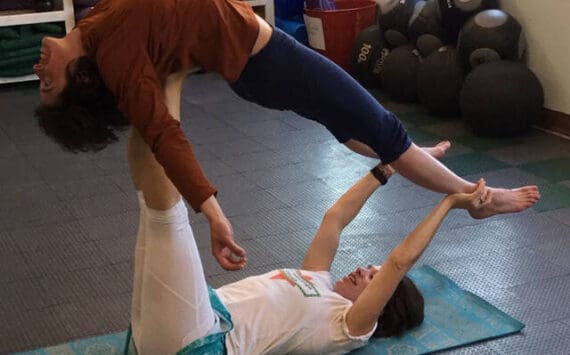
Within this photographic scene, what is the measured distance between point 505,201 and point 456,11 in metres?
2.44

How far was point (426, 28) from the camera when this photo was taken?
508cm

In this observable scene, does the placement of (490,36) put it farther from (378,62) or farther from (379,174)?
(379,174)

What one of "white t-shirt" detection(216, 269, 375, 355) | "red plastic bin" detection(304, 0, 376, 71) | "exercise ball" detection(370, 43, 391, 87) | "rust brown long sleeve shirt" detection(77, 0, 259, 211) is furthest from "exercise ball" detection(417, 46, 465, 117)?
"rust brown long sleeve shirt" detection(77, 0, 259, 211)

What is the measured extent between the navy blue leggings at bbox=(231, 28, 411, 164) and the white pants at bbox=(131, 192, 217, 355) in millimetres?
393

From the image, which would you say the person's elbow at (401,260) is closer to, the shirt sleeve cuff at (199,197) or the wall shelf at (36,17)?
the shirt sleeve cuff at (199,197)

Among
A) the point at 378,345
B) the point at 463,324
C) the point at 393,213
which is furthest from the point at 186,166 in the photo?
the point at 393,213

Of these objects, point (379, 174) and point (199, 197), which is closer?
point (199, 197)

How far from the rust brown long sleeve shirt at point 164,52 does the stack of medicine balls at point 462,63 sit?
2.66 metres

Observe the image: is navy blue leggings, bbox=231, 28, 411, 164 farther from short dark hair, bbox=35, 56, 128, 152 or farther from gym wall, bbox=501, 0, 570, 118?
gym wall, bbox=501, 0, 570, 118

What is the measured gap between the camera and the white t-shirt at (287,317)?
239 cm

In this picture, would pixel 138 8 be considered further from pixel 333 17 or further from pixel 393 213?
pixel 333 17

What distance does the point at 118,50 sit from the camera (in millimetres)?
1957

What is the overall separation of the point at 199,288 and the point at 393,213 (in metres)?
1.61

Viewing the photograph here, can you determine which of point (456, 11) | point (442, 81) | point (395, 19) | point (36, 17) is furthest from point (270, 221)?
point (36, 17)
